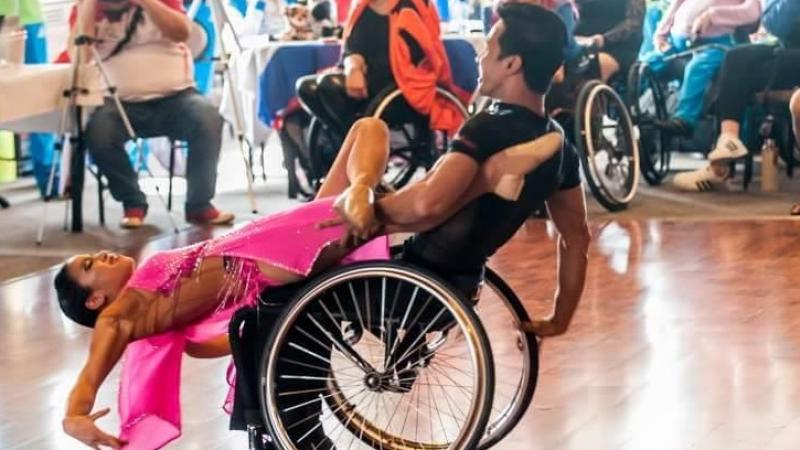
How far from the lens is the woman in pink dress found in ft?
8.22

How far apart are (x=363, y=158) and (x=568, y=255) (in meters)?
0.43

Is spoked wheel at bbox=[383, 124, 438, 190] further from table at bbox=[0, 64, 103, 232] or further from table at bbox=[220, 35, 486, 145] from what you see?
table at bbox=[0, 64, 103, 232]

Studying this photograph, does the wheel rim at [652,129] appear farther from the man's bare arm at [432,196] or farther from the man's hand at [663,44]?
the man's bare arm at [432,196]

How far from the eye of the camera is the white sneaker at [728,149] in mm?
6207

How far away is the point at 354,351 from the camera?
251 centimetres

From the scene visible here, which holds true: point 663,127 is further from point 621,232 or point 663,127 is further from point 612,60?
point 621,232

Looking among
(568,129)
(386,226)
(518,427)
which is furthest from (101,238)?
(386,226)

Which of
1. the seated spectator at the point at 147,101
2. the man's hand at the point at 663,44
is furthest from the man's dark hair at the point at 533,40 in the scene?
the man's hand at the point at 663,44

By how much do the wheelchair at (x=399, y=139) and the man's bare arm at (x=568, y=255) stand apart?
2.84 meters

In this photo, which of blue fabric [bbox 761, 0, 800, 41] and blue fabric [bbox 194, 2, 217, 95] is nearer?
blue fabric [bbox 761, 0, 800, 41]

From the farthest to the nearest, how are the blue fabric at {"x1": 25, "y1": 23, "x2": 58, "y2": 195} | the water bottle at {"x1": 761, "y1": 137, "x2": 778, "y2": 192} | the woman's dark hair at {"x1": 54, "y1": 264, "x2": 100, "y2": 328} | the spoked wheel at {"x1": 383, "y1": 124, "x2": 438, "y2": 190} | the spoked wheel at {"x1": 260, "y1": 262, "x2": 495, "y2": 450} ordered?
the blue fabric at {"x1": 25, "y1": 23, "x2": 58, "y2": 195} < the water bottle at {"x1": 761, "y1": 137, "x2": 778, "y2": 192} < the spoked wheel at {"x1": 383, "y1": 124, "x2": 438, "y2": 190} < the woman's dark hair at {"x1": 54, "y1": 264, "x2": 100, "y2": 328} < the spoked wheel at {"x1": 260, "y1": 262, "x2": 495, "y2": 450}

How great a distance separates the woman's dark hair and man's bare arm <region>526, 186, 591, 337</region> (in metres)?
0.81

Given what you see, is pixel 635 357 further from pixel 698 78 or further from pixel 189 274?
pixel 698 78

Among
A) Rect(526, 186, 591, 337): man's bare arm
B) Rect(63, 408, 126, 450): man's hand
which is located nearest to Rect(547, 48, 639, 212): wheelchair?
Rect(526, 186, 591, 337): man's bare arm
